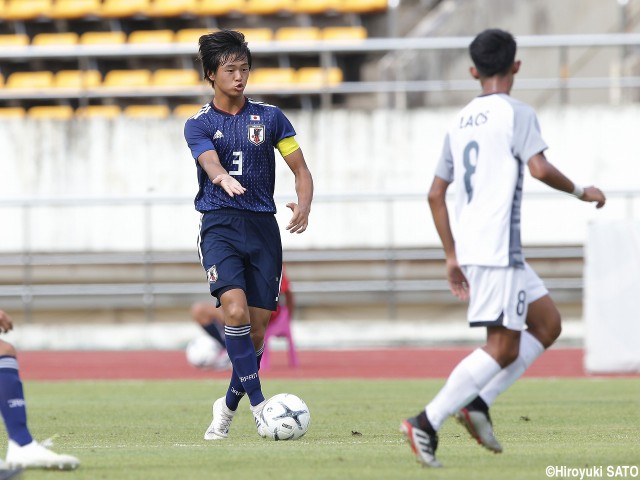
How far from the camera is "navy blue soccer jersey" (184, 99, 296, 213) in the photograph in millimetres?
7914

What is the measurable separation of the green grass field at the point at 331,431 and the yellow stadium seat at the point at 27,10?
12341 mm

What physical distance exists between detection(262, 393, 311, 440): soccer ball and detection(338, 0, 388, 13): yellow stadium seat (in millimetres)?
16474

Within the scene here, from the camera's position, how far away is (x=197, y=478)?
580cm

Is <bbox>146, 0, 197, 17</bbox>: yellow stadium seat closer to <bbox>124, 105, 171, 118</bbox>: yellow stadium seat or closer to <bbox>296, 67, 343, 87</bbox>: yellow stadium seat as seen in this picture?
<bbox>124, 105, 171, 118</bbox>: yellow stadium seat

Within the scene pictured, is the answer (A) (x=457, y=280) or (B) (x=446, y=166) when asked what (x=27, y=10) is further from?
(A) (x=457, y=280)

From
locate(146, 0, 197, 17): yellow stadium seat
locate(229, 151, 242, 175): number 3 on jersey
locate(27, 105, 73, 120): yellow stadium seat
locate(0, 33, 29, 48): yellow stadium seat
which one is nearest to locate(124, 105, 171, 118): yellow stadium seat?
locate(27, 105, 73, 120): yellow stadium seat

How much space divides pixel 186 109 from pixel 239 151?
44.8ft

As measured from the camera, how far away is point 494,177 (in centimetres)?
614

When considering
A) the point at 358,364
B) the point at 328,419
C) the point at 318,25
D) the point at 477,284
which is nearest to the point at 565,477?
the point at 477,284

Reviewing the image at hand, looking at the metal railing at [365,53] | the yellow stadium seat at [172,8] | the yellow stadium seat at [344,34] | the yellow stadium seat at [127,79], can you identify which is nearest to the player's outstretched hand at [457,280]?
the metal railing at [365,53]

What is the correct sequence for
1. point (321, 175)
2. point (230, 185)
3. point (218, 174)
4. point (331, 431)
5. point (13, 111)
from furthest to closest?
point (13, 111) < point (321, 175) < point (331, 431) < point (218, 174) < point (230, 185)

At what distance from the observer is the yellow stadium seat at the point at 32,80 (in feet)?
74.9

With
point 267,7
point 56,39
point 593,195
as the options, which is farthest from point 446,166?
point 56,39

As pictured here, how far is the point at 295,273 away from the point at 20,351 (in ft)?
13.6
